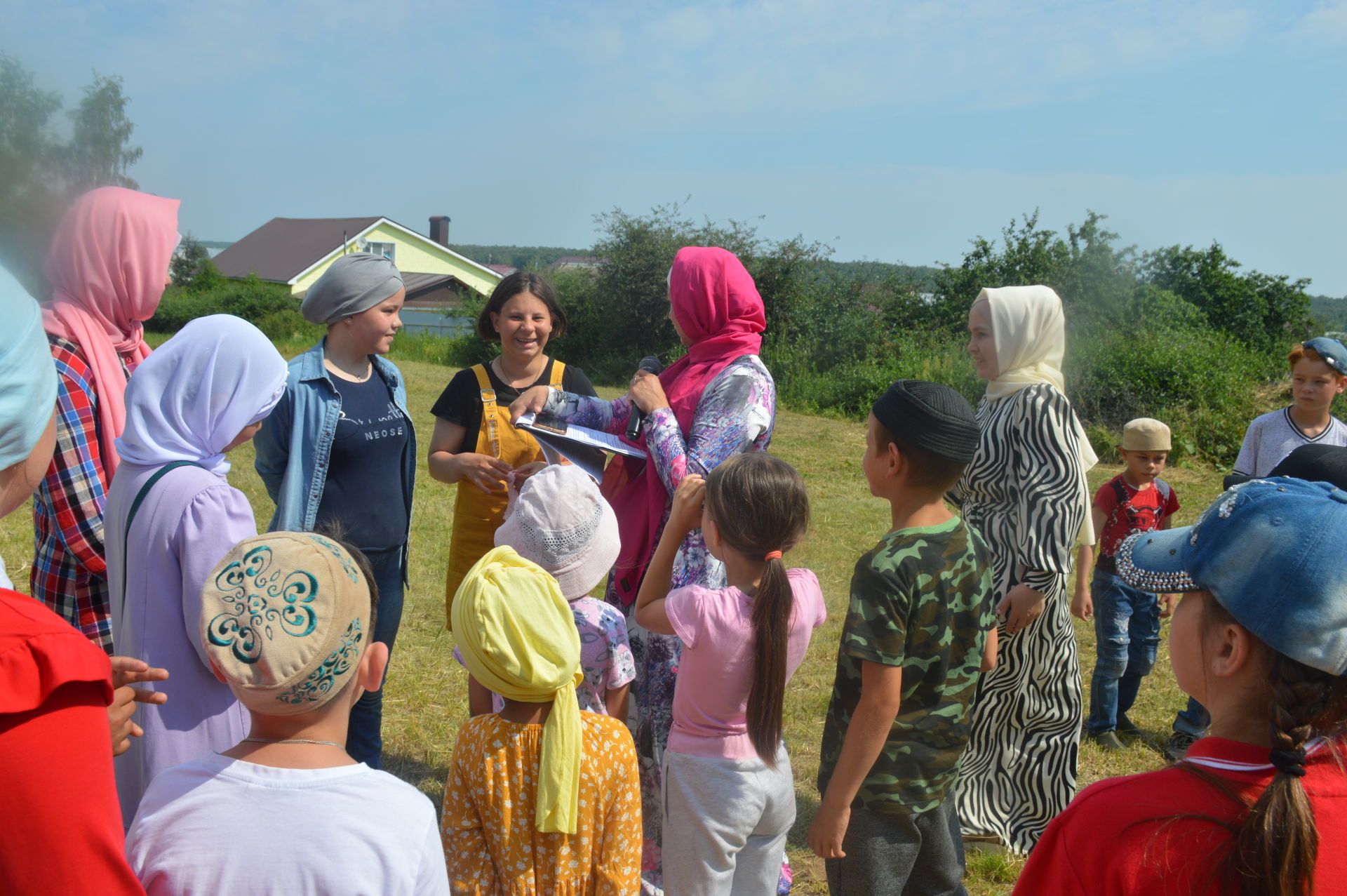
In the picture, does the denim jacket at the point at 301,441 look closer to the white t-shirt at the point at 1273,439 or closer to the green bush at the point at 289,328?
the white t-shirt at the point at 1273,439

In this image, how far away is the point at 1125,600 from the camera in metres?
4.22

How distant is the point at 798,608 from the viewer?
89.5 inches

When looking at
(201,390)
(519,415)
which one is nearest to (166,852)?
(201,390)

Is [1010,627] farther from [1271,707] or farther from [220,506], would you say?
[220,506]

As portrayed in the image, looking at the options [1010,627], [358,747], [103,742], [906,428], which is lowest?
[358,747]

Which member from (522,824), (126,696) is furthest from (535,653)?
(126,696)

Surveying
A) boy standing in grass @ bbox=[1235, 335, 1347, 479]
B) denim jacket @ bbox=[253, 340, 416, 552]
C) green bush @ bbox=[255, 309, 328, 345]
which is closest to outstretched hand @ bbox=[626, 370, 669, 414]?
denim jacket @ bbox=[253, 340, 416, 552]

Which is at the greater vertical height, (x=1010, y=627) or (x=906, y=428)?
(x=906, y=428)

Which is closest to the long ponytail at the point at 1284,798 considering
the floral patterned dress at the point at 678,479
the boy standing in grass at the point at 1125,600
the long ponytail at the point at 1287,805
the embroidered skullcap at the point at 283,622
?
the long ponytail at the point at 1287,805

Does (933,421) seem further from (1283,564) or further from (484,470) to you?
(484,470)

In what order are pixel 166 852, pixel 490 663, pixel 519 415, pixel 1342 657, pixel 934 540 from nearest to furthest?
1. pixel 1342 657
2. pixel 166 852
3. pixel 490 663
4. pixel 934 540
5. pixel 519 415

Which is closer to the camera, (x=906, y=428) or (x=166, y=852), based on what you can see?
(x=166, y=852)

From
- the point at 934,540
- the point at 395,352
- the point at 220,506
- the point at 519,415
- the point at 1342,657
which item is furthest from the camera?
the point at 395,352

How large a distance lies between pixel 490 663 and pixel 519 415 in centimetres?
144
